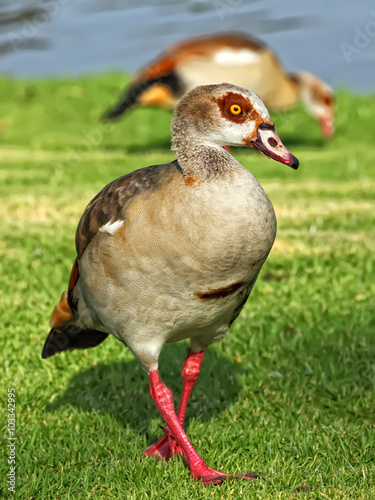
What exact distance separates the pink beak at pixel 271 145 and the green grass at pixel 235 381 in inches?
57.8

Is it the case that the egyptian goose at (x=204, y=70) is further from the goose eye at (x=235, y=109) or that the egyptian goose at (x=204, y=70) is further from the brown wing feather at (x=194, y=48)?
the goose eye at (x=235, y=109)

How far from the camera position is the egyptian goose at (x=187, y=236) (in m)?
3.33

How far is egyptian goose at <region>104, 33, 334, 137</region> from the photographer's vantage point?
1203 cm

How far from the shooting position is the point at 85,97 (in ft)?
53.3

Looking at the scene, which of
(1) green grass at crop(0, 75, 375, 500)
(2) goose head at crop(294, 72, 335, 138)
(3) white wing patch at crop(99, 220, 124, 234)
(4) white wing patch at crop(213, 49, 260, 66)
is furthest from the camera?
(2) goose head at crop(294, 72, 335, 138)

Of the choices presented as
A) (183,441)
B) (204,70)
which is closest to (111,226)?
(183,441)

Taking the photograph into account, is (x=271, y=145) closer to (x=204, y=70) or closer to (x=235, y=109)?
(x=235, y=109)

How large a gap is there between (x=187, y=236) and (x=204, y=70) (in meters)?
9.12

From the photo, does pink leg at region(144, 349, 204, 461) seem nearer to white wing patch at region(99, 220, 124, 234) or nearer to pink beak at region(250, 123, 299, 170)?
white wing patch at region(99, 220, 124, 234)

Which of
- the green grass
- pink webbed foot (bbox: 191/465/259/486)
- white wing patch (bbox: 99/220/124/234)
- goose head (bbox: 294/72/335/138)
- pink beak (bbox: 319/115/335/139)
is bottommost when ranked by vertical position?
pink beak (bbox: 319/115/335/139)

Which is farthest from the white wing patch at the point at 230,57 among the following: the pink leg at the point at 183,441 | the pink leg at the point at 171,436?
the pink leg at the point at 183,441

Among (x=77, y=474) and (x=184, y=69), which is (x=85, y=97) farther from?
(x=77, y=474)

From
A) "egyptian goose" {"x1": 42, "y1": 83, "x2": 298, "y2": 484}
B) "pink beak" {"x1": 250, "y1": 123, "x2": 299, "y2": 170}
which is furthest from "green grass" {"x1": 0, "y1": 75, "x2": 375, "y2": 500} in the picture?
"pink beak" {"x1": 250, "y1": 123, "x2": 299, "y2": 170}

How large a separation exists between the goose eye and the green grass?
1.67 metres
